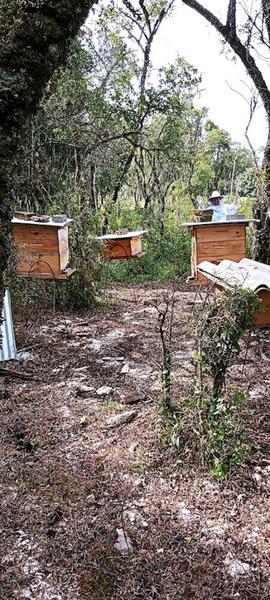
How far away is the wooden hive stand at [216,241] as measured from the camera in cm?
568

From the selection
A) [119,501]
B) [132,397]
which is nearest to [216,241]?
[132,397]

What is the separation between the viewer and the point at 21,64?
1.03 metres

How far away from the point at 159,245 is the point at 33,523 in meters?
7.38

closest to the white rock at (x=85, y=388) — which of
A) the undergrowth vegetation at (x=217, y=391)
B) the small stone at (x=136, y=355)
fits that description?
the small stone at (x=136, y=355)

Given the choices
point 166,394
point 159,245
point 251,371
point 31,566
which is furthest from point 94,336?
point 159,245

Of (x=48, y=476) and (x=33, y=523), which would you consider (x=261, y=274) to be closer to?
(x=48, y=476)

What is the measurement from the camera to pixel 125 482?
236 cm

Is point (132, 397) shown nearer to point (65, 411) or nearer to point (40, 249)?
point (65, 411)

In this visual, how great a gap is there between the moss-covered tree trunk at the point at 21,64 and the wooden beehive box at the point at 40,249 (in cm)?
367

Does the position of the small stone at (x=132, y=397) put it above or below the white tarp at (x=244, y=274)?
below

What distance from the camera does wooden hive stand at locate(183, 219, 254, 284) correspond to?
5676 millimetres

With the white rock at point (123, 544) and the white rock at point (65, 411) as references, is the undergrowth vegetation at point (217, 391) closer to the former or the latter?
the white rock at point (123, 544)

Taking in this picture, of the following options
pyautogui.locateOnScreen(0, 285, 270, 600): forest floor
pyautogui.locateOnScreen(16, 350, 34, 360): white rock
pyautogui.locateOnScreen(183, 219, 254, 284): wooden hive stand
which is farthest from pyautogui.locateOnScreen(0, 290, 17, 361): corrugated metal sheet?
pyautogui.locateOnScreen(183, 219, 254, 284): wooden hive stand

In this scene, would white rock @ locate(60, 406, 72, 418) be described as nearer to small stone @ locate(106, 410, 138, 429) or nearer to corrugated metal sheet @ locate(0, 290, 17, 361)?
small stone @ locate(106, 410, 138, 429)
